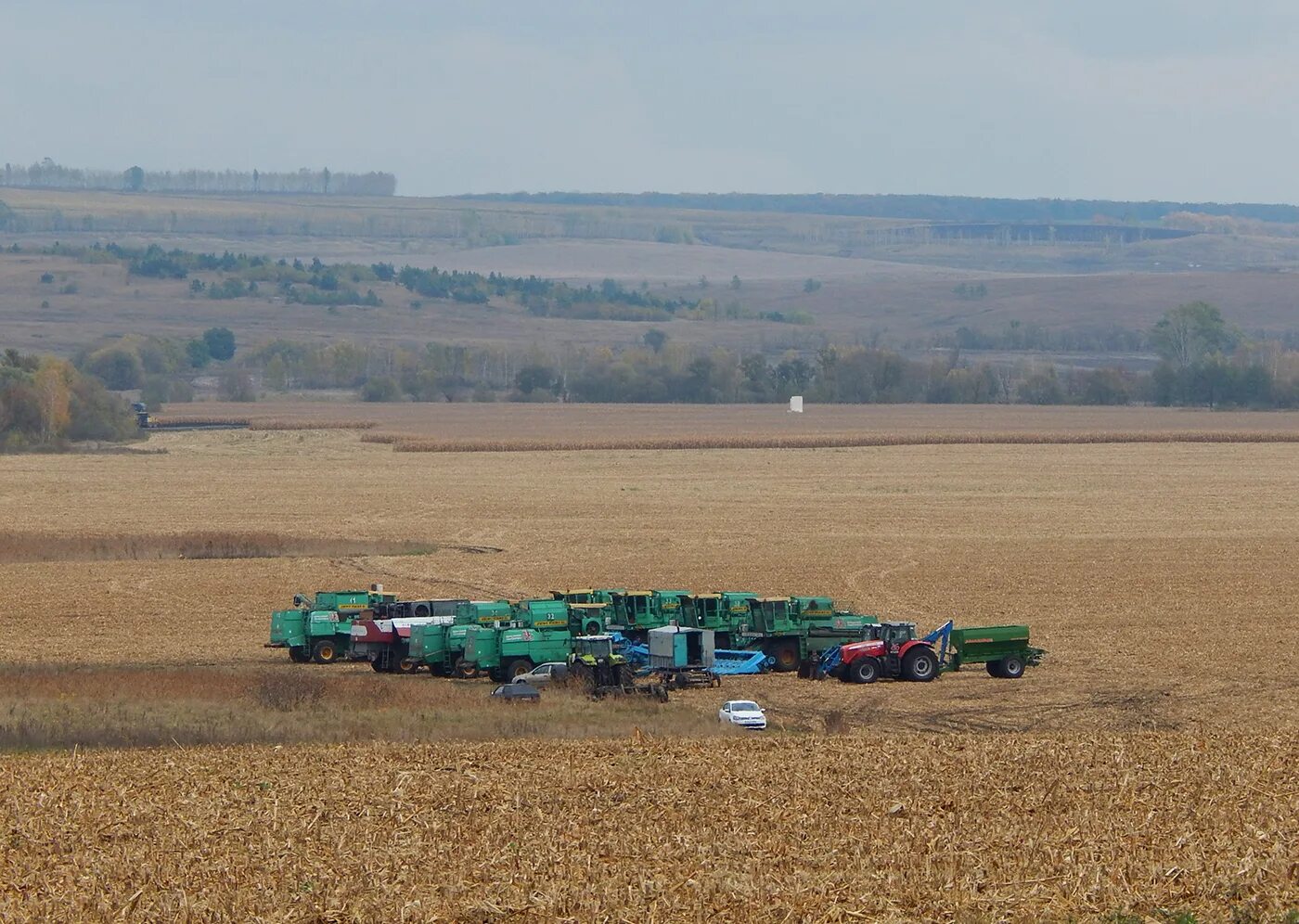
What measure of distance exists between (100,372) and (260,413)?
127ft

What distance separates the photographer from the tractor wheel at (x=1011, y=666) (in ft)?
97.7

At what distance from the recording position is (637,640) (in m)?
31.6

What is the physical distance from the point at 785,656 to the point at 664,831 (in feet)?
51.6

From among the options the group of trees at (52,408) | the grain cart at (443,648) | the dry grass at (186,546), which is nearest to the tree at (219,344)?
the group of trees at (52,408)

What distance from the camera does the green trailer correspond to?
29.7 m

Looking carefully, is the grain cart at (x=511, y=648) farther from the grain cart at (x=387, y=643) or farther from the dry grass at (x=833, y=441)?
the dry grass at (x=833, y=441)

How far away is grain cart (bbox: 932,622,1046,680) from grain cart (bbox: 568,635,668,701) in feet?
16.9

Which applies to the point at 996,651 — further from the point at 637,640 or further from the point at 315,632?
the point at 315,632

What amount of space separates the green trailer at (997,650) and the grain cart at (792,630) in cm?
201

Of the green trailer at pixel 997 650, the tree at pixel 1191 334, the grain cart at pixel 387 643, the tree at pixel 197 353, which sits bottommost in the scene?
the tree at pixel 197 353

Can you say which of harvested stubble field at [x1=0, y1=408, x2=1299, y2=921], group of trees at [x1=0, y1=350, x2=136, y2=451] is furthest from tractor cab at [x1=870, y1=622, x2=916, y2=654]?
group of trees at [x1=0, y1=350, x2=136, y2=451]

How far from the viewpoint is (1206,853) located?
47.5ft

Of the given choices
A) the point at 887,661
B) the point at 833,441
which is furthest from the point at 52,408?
the point at 887,661

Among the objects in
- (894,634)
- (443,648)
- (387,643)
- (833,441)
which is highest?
(894,634)
